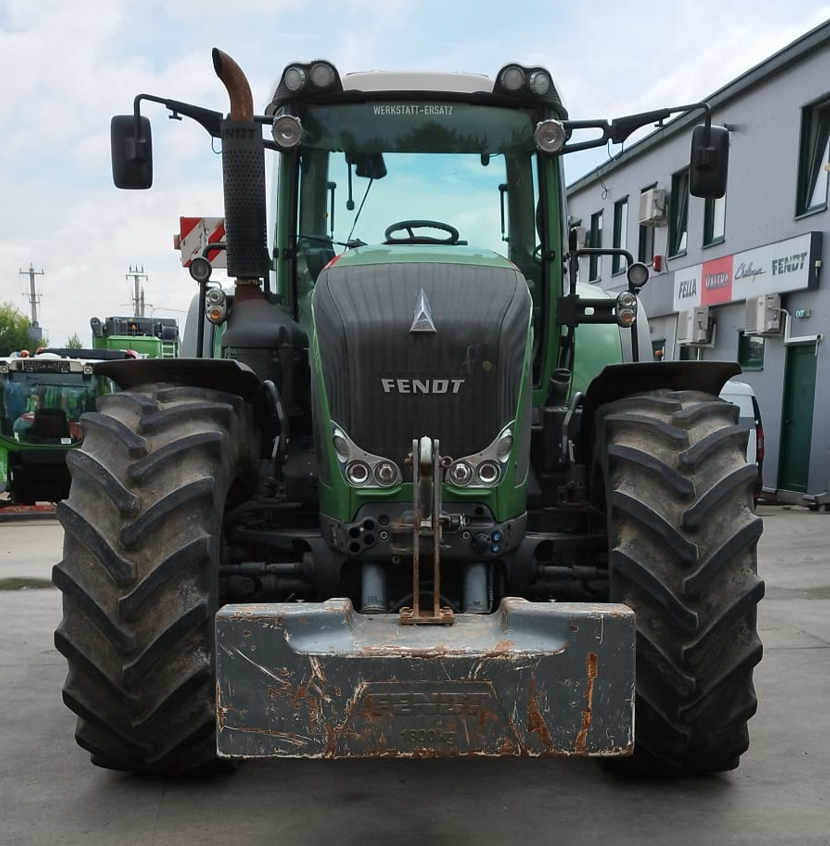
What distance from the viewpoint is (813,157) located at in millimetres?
13938

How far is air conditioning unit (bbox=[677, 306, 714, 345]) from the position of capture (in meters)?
16.8

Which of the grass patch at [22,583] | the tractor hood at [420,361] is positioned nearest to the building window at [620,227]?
the grass patch at [22,583]

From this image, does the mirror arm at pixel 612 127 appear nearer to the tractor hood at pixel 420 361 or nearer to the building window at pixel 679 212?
the tractor hood at pixel 420 361

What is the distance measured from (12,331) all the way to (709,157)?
218 feet

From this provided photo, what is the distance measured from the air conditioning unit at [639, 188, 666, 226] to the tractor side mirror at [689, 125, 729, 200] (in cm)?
1469

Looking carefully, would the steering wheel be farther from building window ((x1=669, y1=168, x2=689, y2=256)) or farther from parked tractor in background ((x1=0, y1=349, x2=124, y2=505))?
building window ((x1=669, y1=168, x2=689, y2=256))

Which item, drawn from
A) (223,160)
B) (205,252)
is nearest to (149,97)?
(223,160)

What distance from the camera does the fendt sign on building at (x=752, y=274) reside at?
13.6 metres

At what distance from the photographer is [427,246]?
13.2ft

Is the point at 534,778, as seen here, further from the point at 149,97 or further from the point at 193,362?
the point at 149,97

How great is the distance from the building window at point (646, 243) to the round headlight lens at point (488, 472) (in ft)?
55.8

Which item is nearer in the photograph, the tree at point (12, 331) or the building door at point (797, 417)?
the building door at point (797, 417)

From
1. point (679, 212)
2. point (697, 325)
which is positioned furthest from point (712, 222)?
point (697, 325)

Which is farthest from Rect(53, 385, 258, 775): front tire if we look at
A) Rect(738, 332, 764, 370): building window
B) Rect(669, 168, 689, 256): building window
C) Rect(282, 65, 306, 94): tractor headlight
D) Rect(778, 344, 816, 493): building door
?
Rect(669, 168, 689, 256): building window
